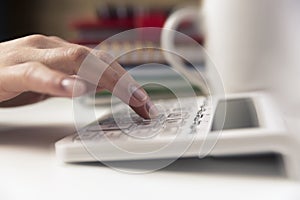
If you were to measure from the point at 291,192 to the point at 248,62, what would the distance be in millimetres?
237

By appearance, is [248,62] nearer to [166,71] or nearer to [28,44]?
[166,71]

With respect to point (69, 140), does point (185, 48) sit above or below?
above

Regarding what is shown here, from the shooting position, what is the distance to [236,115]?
0.35m

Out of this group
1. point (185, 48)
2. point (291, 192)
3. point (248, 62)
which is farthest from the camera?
point (185, 48)

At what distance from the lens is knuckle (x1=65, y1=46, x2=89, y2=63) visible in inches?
13.8

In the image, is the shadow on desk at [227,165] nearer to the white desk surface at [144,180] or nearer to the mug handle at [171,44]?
the white desk surface at [144,180]

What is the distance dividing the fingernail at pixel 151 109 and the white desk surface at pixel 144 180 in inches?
2.3

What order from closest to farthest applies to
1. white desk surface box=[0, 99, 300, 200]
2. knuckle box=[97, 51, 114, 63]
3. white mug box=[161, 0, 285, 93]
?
white desk surface box=[0, 99, 300, 200]
knuckle box=[97, 51, 114, 63]
white mug box=[161, 0, 285, 93]

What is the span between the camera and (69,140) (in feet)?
1.08

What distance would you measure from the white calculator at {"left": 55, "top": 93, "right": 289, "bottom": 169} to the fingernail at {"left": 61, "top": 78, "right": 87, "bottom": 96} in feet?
0.14

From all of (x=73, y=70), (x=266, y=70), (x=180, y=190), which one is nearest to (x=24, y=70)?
(x=73, y=70)

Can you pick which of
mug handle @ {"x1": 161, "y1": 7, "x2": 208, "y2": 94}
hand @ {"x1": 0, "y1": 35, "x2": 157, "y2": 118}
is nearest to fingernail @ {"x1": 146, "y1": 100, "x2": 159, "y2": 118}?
hand @ {"x1": 0, "y1": 35, "x2": 157, "y2": 118}

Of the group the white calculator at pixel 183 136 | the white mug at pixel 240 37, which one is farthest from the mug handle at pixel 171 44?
the white calculator at pixel 183 136

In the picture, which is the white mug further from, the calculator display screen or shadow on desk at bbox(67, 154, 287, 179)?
shadow on desk at bbox(67, 154, 287, 179)
